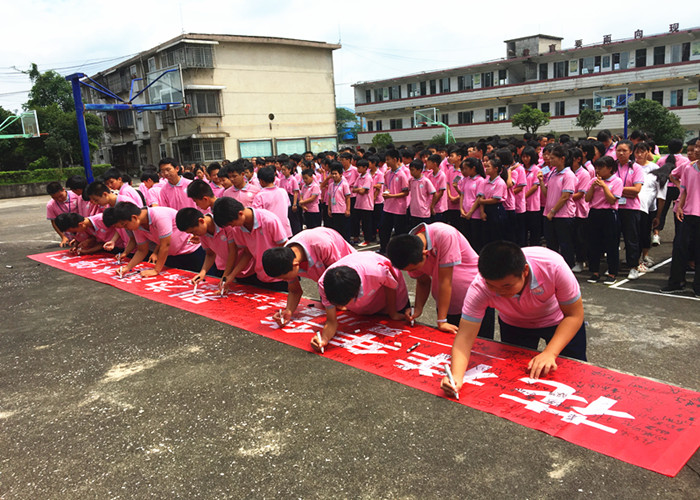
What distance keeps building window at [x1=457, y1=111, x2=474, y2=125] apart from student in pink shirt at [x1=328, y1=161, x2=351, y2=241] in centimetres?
3185

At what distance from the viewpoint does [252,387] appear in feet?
10.2

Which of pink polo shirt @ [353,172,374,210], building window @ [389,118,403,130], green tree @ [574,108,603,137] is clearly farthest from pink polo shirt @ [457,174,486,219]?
building window @ [389,118,403,130]

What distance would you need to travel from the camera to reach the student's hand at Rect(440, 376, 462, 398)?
269cm

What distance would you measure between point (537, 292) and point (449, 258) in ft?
2.61

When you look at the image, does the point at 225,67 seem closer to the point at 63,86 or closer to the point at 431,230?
the point at 63,86

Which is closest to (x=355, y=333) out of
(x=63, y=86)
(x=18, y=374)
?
(x=18, y=374)

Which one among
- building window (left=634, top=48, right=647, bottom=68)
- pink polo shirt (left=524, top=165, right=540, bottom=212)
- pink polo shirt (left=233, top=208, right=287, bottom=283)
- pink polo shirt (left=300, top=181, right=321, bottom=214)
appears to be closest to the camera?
pink polo shirt (left=233, top=208, right=287, bottom=283)

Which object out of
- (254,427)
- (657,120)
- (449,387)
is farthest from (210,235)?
(657,120)

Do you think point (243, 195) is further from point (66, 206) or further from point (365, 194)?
point (66, 206)

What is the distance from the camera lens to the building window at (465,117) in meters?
38.2

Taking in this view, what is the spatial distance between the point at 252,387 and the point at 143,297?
2710 millimetres

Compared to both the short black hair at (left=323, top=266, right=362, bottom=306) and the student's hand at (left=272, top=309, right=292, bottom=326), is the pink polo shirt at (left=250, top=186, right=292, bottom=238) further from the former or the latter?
the short black hair at (left=323, top=266, right=362, bottom=306)

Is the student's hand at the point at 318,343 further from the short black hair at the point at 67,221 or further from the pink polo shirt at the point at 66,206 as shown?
the pink polo shirt at the point at 66,206

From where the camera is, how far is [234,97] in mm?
29797
